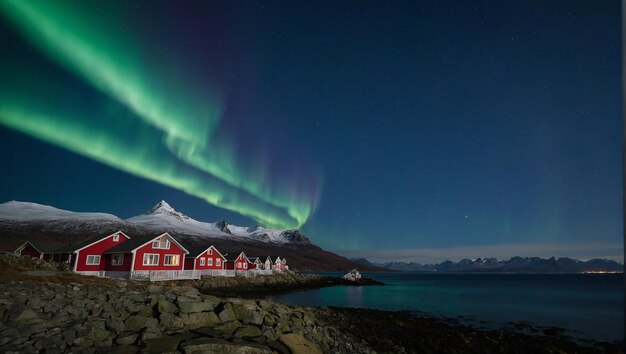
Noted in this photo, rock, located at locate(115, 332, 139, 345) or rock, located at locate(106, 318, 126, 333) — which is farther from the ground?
rock, located at locate(106, 318, 126, 333)

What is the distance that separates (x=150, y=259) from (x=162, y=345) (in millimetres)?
42530

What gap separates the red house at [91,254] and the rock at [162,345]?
42170 millimetres

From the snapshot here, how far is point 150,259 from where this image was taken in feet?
162

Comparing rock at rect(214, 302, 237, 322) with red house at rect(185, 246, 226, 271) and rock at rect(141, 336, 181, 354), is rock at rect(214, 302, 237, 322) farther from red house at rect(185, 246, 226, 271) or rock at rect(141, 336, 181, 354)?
red house at rect(185, 246, 226, 271)

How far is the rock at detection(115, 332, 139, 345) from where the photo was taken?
11992 mm

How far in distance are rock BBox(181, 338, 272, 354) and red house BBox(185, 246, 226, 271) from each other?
181 feet

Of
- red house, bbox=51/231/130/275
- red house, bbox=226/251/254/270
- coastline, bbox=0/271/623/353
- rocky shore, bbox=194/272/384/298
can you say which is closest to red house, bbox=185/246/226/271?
rocky shore, bbox=194/272/384/298

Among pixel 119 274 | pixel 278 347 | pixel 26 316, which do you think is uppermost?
pixel 119 274

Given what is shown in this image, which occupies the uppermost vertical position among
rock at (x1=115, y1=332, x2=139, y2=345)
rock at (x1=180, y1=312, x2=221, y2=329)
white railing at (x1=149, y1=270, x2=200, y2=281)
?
white railing at (x1=149, y1=270, x2=200, y2=281)

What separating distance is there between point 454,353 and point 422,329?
6.70m

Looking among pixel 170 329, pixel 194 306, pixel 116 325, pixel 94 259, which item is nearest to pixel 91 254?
pixel 94 259

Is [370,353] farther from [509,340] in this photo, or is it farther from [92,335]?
[509,340]

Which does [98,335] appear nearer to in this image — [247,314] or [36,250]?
[247,314]

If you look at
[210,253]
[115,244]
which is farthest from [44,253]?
[210,253]
